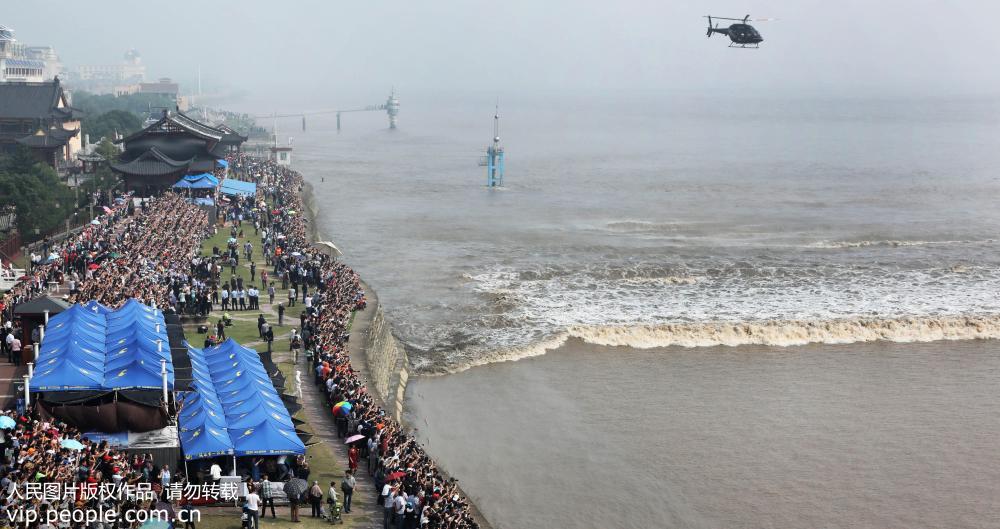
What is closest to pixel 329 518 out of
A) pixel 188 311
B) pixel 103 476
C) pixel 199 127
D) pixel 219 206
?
pixel 103 476

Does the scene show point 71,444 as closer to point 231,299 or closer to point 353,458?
point 353,458

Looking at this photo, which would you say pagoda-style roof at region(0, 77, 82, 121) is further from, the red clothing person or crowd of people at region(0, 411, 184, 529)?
crowd of people at region(0, 411, 184, 529)

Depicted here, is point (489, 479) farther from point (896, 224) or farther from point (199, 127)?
point (896, 224)

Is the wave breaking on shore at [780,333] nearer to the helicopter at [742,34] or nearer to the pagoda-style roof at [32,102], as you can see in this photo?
the helicopter at [742,34]

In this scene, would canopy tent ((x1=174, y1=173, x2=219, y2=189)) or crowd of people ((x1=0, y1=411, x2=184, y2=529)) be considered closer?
crowd of people ((x1=0, y1=411, x2=184, y2=529))

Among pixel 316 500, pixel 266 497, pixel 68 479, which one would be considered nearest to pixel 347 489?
pixel 316 500

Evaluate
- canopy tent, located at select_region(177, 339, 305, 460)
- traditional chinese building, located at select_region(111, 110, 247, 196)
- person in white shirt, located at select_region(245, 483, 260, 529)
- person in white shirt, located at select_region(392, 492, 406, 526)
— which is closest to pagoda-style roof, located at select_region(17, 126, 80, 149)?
traditional chinese building, located at select_region(111, 110, 247, 196)
